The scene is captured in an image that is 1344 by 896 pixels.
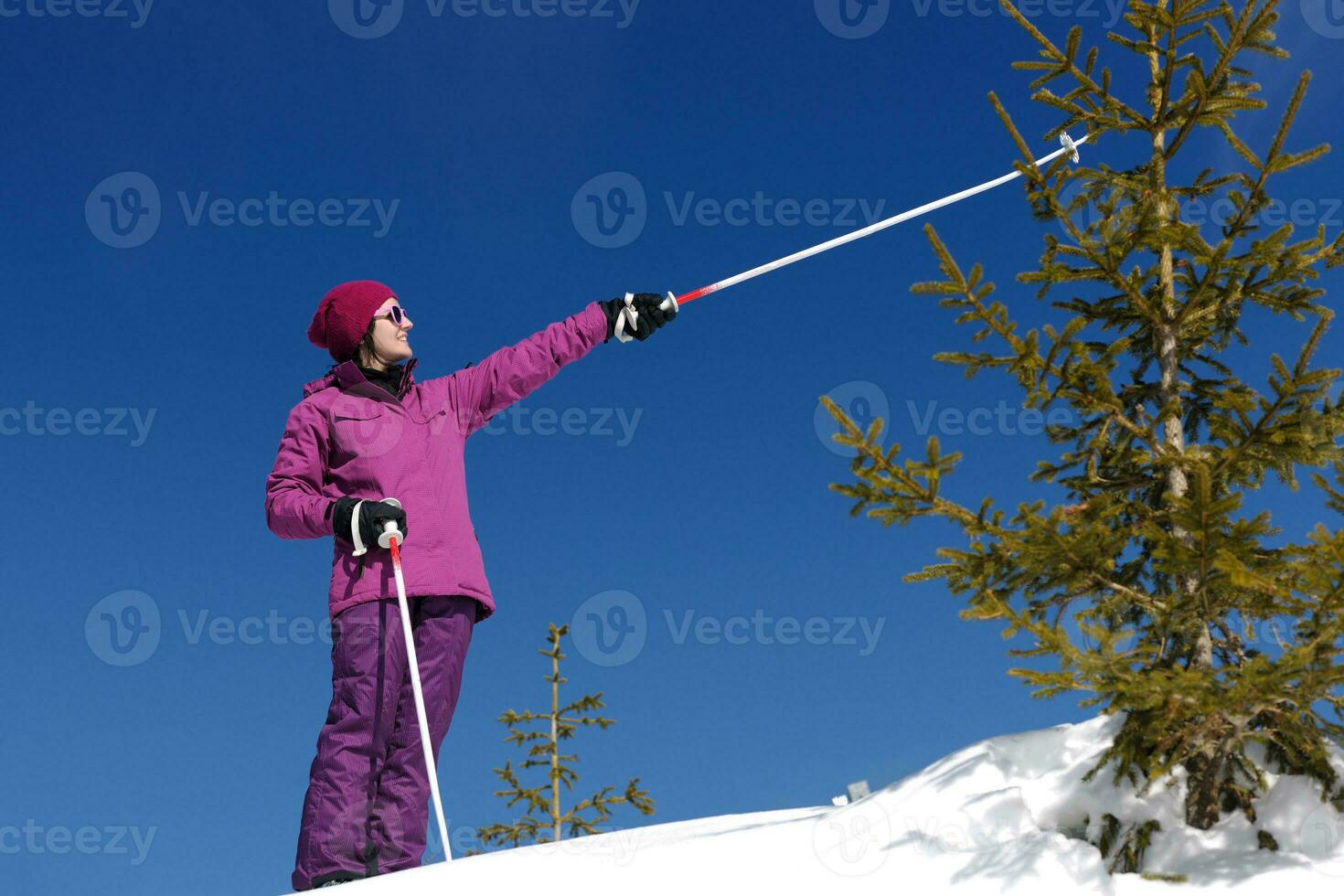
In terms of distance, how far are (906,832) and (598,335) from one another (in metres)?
3.33

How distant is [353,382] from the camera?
18.5ft

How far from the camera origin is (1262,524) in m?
3.41

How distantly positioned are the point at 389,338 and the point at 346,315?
258 mm

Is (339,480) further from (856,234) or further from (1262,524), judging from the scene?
(1262,524)

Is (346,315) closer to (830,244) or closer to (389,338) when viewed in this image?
(389,338)

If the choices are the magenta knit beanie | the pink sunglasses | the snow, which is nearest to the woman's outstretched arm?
the pink sunglasses

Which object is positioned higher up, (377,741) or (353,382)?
(353,382)

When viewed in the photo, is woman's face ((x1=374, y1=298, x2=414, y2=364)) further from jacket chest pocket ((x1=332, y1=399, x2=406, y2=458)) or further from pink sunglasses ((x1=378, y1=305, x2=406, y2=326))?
jacket chest pocket ((x1=332, y1=399, x2=406, y2=458))

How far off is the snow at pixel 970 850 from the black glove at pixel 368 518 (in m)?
1.58

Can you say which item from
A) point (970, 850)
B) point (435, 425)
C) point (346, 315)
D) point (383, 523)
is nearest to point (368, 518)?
point (383, 523)

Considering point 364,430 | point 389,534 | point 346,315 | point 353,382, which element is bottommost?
point 389,534

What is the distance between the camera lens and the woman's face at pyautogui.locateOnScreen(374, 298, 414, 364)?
19.0ft

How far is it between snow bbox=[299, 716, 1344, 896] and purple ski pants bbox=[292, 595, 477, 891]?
756mm

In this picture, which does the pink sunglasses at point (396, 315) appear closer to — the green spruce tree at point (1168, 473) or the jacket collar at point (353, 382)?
the jacket collar at point (353, 382)
